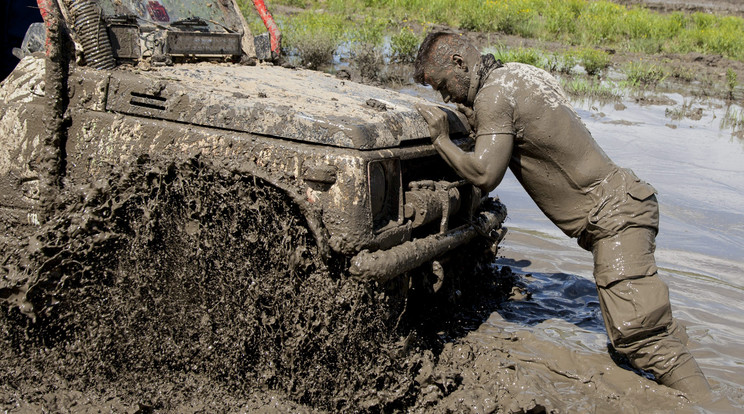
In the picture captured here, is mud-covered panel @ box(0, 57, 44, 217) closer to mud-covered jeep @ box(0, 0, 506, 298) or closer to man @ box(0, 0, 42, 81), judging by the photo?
mud-covered jeep @ box(0, 0, 506, 298)

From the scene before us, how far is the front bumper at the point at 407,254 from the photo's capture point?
3.08 metres

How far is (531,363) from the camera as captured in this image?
409 cm

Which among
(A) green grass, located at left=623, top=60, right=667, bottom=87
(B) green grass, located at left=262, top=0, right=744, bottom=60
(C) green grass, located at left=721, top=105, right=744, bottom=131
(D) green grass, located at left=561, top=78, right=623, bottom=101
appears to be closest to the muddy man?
(C) green grass, located at left=721, top=105, right=744, bottom=131

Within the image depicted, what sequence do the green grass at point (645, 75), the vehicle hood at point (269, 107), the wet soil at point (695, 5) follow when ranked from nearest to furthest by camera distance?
1. the vehicle hood at point (269, 107)
2. the green grass at point (645, 75)
3. the wet soil at point (695, 5)

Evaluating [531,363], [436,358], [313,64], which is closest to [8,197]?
[436,358]

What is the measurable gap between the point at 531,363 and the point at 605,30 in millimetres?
15789

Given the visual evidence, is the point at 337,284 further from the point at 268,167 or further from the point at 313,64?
the point at 313,64

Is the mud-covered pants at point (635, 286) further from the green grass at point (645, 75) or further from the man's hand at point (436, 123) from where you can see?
the green grass at point (645, 75)

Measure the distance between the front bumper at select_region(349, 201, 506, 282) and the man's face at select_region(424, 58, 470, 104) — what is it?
72 centimetres

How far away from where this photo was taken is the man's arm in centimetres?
347

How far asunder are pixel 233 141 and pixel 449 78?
1185 millimetres

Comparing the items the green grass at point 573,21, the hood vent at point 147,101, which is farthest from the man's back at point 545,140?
the green grass at point 573,21

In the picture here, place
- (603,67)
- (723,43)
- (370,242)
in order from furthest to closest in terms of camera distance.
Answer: (723,43)
(603,67)
(370,242)

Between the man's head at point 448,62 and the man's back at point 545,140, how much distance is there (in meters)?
0.12
